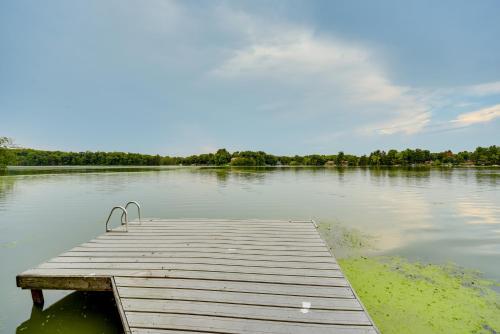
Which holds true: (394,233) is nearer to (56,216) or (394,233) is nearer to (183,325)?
(183,325)

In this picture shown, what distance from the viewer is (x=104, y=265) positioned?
466 centimetres

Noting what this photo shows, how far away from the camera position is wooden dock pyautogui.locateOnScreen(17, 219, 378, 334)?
10.4 ft

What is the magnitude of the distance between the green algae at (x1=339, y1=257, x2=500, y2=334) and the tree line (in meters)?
117

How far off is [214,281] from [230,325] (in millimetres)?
1016

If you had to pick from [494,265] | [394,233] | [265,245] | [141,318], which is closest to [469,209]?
[394,233]

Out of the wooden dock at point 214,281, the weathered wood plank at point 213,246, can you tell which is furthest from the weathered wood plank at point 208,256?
the weathered wood plank at point 213,246

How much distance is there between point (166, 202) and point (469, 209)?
15541mm

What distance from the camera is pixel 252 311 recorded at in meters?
3.35

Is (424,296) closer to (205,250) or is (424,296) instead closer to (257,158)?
(205,250)

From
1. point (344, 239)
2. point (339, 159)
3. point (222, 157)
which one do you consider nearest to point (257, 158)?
point (222, 157)

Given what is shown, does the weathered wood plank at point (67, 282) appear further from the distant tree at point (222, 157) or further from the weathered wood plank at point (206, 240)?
the distant tree at point (222, 157)

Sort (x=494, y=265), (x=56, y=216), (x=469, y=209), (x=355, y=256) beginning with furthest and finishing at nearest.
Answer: (x=469, y=209), (x=56, y=216), (x=355, y=256), (x=494, y=265)

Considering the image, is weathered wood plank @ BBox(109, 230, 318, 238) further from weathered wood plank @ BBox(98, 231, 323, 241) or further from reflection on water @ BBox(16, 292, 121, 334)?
reflection on water @ BBox(16, 292, 121, 334)

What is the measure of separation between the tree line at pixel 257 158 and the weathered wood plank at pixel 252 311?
381 ft
